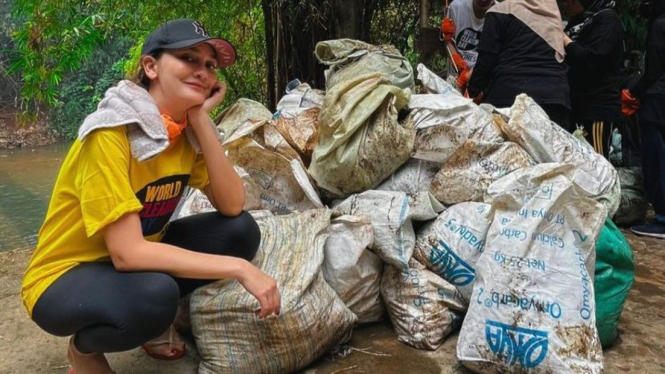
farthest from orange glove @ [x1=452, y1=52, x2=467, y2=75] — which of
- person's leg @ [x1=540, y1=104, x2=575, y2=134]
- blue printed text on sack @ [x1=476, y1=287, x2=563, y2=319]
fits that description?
blue printed text on sack @ [x1=476, y1=287, x2=563, y2=319]

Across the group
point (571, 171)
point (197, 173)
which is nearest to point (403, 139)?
point (571, 171)

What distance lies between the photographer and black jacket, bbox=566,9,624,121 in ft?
9.98

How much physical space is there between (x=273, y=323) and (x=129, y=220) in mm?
528

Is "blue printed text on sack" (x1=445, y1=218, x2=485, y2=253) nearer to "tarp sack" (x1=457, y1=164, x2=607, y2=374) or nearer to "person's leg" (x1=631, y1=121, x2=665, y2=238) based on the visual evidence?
"tarp sack" (x1=457, y1=164, x2=607, y2=374)

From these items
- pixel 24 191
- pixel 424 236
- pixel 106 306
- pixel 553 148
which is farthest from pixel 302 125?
pixel 24 191

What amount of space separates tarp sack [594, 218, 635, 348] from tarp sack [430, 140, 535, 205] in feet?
1.39

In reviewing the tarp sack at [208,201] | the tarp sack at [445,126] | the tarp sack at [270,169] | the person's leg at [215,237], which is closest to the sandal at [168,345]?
the person's leg at [215,237]

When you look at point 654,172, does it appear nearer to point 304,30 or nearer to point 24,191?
point 304,30

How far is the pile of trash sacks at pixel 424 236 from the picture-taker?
170cm

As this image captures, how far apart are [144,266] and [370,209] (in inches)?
35.7

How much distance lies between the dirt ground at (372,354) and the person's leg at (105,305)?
40 centimetres

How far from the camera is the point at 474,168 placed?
Answer: 7.38 feet

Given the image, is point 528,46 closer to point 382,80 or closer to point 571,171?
point 382,80

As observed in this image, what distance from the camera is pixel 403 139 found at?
225 centimetres
